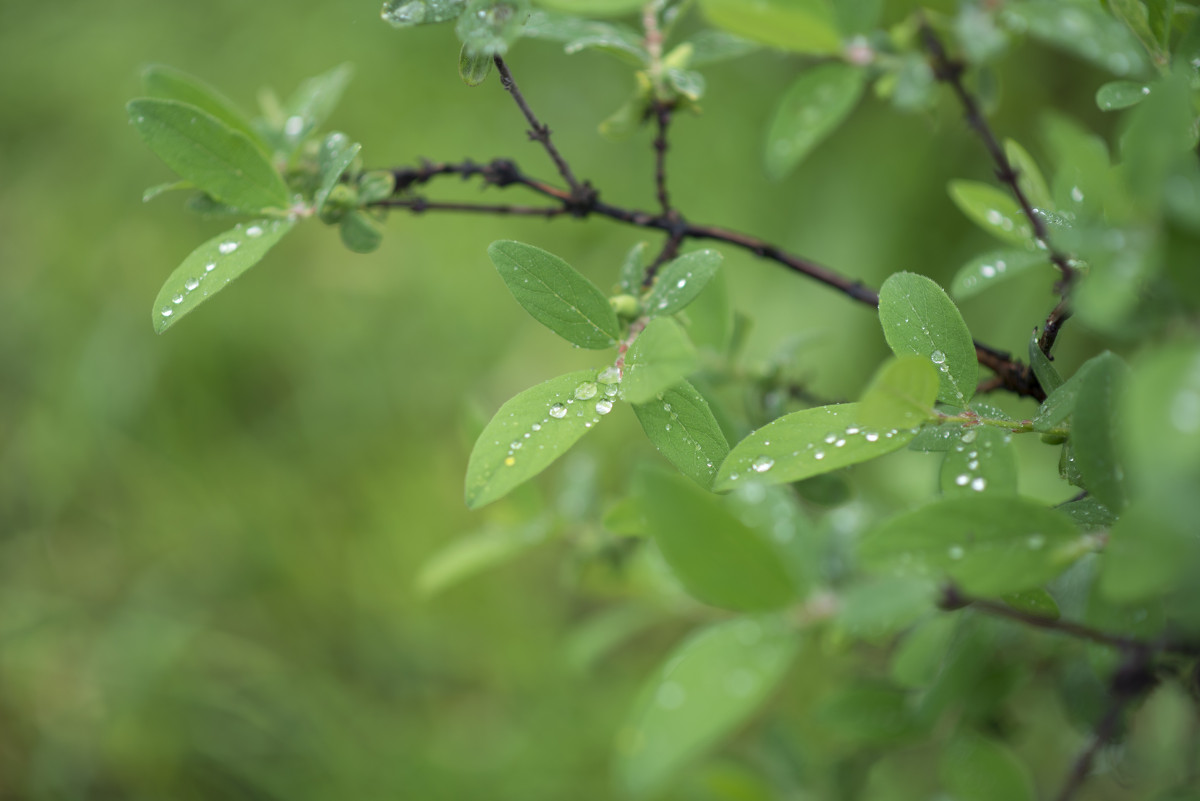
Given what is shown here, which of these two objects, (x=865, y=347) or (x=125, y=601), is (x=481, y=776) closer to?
(x=125, y=601)

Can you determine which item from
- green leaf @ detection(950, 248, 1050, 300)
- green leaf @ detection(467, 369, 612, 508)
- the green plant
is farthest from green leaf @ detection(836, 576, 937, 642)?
green leaf @ detection(950, 248, 1050, 300)

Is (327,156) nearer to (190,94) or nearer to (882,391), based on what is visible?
(190,94)

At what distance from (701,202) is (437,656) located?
5.10ft

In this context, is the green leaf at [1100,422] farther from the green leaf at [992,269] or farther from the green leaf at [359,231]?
the green leaf at [359,231]

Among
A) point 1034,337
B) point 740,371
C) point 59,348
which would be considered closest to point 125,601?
point 59,348

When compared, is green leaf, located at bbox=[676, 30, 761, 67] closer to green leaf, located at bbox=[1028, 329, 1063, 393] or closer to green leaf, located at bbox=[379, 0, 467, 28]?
green leaf, located at bbox=[379, 0, 467, 28]

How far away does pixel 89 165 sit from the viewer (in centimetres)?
259

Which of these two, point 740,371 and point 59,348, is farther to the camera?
point 59,348

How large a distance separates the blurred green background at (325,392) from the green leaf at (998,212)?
4.61 feet

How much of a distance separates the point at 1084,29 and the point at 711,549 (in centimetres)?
50

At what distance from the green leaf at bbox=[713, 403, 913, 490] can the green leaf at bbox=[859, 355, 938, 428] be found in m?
0.02

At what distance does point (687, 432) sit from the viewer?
595mm

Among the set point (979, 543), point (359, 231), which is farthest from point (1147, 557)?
point (359, 231)

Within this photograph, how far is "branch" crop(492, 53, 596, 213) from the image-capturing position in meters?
0.65
